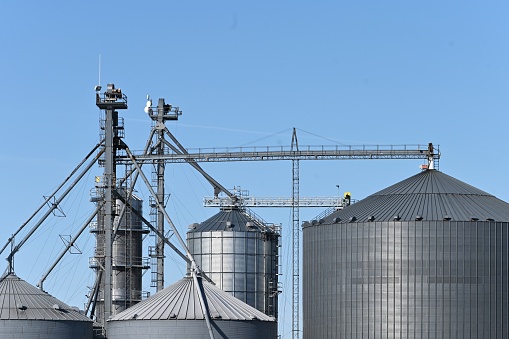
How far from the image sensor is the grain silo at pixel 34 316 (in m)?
96.6

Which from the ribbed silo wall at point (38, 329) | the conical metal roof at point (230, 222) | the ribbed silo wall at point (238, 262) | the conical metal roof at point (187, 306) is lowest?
the ribbed silo wall at point (38, 329)

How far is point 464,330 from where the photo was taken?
346ft

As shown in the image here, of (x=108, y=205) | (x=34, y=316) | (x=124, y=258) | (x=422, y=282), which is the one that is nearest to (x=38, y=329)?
(x=34, y=316)

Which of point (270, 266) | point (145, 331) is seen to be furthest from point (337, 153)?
point (145, 331)

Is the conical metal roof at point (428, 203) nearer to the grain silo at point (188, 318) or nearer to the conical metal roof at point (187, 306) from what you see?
the grain silo at point (188, 318)

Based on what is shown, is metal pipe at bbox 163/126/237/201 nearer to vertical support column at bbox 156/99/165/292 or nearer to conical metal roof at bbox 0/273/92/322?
vertical support column at bbox 156/99/165/292

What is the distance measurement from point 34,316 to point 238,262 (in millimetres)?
29504

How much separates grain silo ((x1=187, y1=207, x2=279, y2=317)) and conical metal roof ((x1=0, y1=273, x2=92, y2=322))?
2326cm

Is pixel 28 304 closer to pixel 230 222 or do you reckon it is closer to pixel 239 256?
pixel 239 256

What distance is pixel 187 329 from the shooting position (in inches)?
3703

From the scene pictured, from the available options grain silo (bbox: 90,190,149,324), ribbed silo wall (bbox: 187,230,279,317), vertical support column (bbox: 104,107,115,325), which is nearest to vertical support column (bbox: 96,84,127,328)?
vertical support column (bbox: 104,107,115,325)

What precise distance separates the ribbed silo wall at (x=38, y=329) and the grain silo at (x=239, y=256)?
83.1 feet

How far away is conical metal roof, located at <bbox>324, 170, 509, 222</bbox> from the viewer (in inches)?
4301

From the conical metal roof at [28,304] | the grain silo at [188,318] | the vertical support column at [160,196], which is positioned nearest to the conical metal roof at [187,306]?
the grain silo at [188,318]
